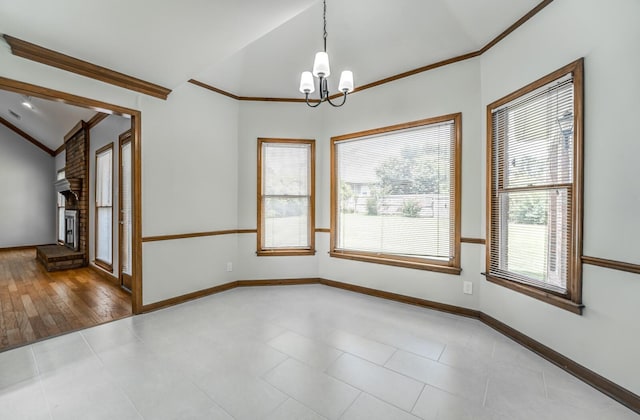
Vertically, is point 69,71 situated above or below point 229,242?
above

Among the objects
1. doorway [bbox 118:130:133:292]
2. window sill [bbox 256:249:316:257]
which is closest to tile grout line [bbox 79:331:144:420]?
doorway [bbox 118:130:133:292]

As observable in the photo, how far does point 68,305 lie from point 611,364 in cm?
518

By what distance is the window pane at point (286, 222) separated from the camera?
13.7 feet

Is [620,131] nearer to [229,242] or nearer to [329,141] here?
[329,141]

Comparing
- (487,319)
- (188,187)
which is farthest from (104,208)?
(487,319)

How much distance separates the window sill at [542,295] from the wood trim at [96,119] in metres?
5.87

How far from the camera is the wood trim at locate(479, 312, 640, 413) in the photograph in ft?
5.54

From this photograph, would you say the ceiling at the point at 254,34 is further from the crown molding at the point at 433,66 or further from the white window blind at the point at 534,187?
the white window blind at the point at 534,187

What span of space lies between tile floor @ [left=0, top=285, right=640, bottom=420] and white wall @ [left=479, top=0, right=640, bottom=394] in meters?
0.28

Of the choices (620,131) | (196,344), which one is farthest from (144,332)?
(620,131)

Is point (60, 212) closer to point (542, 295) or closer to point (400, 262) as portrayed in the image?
point (400, 262)

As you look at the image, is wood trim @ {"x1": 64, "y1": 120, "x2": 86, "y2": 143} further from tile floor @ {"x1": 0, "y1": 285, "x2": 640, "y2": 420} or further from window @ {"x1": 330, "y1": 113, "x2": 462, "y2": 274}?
window @ {"x1": 330, "y1": 113, "x2": 462, "y2": 274}

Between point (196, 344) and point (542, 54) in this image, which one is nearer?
point (542, 54)

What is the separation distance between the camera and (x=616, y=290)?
178 centimetres
